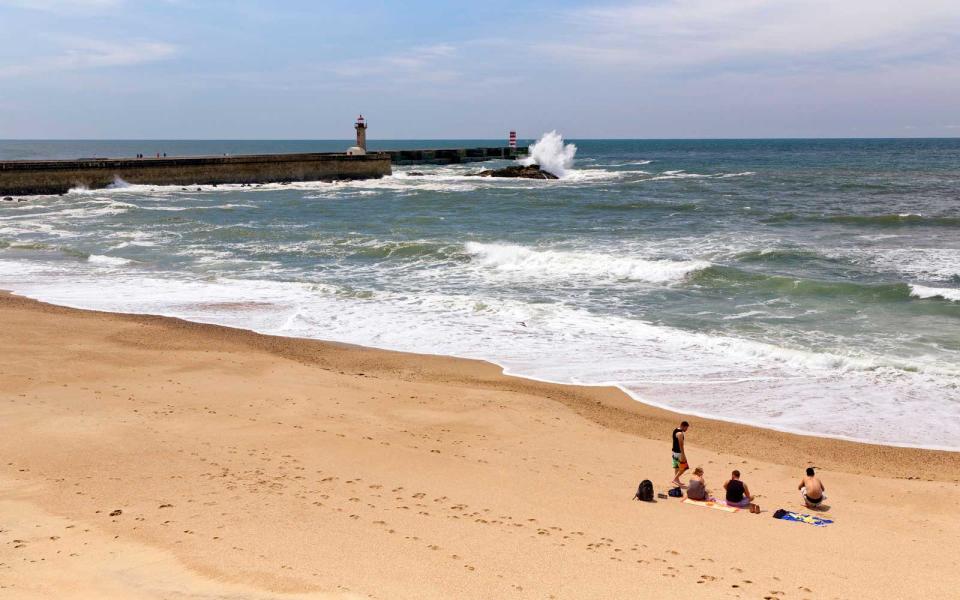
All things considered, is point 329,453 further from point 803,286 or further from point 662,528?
point 803,286

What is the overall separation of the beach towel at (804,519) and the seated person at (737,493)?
1.06 ft

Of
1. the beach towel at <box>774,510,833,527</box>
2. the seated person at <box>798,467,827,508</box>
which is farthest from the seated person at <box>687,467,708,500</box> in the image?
the seated person at <box>798,467,827,508</box>

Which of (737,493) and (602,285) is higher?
(602,285)

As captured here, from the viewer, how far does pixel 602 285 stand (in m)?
19.2

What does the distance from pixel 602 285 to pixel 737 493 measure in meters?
11.6

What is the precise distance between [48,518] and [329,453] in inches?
104

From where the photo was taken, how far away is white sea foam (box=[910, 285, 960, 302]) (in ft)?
54.5

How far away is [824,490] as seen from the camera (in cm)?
813

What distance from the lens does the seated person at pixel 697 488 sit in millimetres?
7863

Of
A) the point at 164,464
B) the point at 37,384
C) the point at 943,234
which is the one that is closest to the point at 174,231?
the point at 37,384

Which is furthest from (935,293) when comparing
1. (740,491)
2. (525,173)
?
(525,173)

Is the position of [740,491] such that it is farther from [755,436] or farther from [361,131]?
[361,131]

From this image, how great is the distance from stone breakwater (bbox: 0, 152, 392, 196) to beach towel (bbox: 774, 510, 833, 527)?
4423 cm

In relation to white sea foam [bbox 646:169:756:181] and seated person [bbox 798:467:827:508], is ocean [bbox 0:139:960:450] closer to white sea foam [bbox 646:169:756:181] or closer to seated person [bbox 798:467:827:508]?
seated person [bbox 798:467:827:508]
